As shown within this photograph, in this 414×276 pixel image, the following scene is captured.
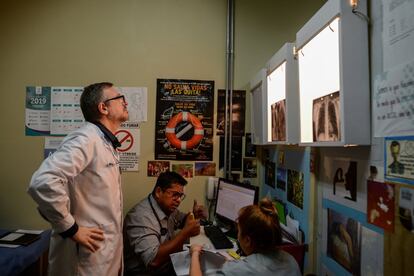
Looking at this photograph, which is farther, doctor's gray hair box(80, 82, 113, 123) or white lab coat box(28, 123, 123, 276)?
doctor's gray hair box(80, 82, 113, 123)

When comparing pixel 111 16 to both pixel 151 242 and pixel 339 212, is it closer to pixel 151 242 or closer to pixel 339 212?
pixel 151 242

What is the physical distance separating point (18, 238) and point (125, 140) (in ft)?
3.35

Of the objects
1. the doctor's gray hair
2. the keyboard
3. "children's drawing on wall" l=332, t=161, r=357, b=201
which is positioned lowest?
the keyboard

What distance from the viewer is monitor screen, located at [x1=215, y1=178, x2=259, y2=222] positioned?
1.93 meters

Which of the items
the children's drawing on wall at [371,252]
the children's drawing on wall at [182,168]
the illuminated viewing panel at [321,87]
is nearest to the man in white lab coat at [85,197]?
the children's drawing on wall at [182,168]

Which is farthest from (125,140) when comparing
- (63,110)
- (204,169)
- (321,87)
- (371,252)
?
(371,252)

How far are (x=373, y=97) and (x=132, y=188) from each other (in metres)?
1.94

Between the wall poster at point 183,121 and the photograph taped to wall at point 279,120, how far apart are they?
75 centimetres

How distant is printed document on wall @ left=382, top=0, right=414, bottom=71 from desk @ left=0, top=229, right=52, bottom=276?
2.20 m

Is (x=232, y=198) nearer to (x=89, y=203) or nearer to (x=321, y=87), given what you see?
(x=89, y=203)

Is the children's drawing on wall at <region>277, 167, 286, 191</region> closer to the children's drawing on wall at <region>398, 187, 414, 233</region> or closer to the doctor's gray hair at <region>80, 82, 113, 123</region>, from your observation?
the children's drawing on wall at <region>398, 187, 414, 233</region>

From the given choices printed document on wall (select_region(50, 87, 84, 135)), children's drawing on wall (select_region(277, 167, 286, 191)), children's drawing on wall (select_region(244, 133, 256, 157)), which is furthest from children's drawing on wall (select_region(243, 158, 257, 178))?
printed document on wall (select_region(50, 87, 84, 135))

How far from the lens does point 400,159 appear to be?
2.97 ft

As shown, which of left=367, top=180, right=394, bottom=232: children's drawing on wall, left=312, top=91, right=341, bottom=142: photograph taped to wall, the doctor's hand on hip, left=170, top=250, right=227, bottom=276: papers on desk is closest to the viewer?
left=367, top=180, right=394, bottom=232: children's drawing on wall
